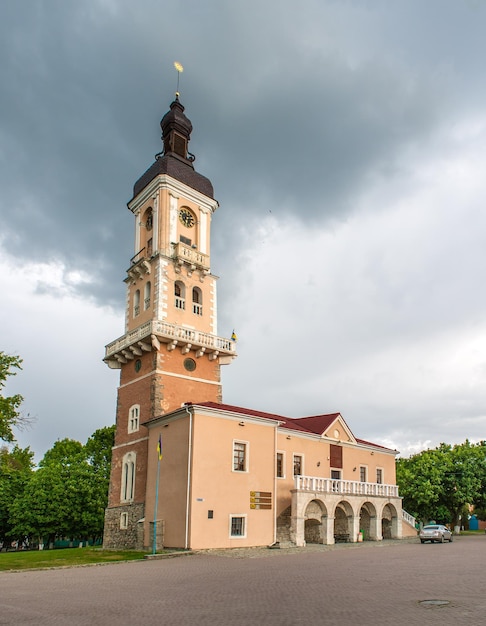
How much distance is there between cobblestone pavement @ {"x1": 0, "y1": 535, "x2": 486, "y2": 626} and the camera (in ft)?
35.1

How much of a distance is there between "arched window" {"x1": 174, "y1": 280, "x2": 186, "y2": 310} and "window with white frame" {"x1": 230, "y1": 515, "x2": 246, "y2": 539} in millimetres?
14258

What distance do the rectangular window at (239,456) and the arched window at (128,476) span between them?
7.31m

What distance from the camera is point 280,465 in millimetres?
35094

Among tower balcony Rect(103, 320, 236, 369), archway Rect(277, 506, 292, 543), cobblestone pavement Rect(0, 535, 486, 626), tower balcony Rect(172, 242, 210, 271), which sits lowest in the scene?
cobblestone pavement Rect(0, 535, 486, 626)

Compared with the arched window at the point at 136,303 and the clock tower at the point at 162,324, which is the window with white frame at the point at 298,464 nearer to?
the clock tower at the point at 162,324

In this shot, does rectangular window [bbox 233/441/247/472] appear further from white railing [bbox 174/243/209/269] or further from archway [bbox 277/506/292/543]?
white railing [bbox 174/243/209/269]

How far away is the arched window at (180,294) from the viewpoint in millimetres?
37969

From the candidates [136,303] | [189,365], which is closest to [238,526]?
[189,365]

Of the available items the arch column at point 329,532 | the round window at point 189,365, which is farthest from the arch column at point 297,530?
the round window at point 189,365

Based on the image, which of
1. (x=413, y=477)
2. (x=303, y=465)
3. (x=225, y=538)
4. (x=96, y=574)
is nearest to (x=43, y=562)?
(x=96, y=574)

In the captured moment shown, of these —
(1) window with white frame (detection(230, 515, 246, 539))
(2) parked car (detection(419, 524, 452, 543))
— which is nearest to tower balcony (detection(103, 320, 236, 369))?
(1) window with white frame (detection(230, 515, 246, 539))

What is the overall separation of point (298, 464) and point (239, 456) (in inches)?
273

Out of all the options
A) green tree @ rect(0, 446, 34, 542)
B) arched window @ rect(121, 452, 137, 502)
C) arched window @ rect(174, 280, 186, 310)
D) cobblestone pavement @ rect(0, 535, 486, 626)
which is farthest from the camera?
green tree @ rect(0, 446, 34, 542)

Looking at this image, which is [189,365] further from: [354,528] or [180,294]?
[354,528]
